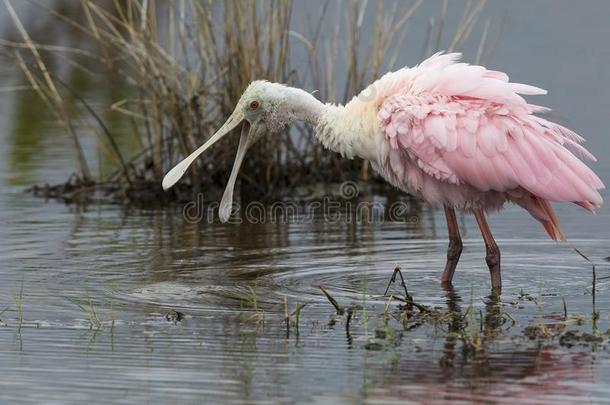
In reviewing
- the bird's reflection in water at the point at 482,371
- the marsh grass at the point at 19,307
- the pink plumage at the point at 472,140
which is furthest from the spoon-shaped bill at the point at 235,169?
the bird's reflection in water at the point at 482,371

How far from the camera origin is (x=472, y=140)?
25.5 feet

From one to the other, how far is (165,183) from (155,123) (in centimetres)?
241

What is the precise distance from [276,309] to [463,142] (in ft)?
4.43

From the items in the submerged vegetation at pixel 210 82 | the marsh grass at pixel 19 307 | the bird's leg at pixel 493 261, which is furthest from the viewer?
the submerged vegetation at pixel 210 82

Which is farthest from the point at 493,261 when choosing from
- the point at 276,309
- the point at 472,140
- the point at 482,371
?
the point at 482,371

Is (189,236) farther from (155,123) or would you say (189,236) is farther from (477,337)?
(477,337)

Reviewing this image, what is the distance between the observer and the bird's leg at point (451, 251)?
809 centimetres

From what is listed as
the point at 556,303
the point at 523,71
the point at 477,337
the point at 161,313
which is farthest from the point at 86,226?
the point at 523,71

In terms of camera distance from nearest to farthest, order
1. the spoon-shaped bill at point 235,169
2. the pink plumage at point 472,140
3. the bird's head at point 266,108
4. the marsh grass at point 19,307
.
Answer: the marsh grass at point 19,307, the pink plumage at point 472,140, the bird's head at point 266,108, the spoon-shaped bill at point 235,169

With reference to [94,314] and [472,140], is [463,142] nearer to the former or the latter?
[472,140]

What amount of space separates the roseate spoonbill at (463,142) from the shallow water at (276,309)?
0.49 metres

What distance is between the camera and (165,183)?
28.1ft

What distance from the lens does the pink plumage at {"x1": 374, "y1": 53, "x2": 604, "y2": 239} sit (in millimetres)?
7711

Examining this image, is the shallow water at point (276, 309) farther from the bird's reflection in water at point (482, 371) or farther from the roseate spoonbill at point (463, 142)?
the roseate spoonbill at point (463, 142)
